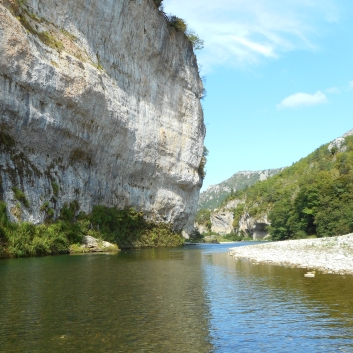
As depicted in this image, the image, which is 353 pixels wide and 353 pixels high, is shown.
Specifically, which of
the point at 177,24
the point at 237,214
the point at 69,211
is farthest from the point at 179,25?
the point at 237,214

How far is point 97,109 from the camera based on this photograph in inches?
1462

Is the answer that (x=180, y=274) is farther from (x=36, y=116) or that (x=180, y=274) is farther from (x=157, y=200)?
(x=157, y=200)

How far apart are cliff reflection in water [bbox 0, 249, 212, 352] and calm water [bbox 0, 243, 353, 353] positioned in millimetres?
20

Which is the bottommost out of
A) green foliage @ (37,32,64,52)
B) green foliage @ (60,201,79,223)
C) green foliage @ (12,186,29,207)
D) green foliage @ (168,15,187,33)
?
green foliage @ (60,201,79,223)

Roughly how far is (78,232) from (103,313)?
25.9 m

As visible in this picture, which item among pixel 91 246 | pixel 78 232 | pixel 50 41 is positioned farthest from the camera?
pixel 78 232

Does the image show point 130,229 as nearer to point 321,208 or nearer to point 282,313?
point 321,208

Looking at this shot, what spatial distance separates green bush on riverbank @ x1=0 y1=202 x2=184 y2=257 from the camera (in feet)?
88.7

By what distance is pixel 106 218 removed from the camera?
136 ft

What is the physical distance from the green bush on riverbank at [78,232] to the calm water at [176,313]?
10602 millimetres

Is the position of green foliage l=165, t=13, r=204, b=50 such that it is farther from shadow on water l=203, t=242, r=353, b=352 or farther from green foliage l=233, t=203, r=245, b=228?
green foliage l=233, t=203, r=245, b=228

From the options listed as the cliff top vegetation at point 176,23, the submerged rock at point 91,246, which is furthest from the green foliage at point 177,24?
the submerged rock at point 91,246

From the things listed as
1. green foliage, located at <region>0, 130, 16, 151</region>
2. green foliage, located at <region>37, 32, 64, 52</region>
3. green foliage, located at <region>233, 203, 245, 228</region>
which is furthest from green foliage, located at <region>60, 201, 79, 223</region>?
green foliage, located at <region>233, 203, 245, 228</region>

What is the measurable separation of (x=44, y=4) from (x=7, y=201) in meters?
16.5
